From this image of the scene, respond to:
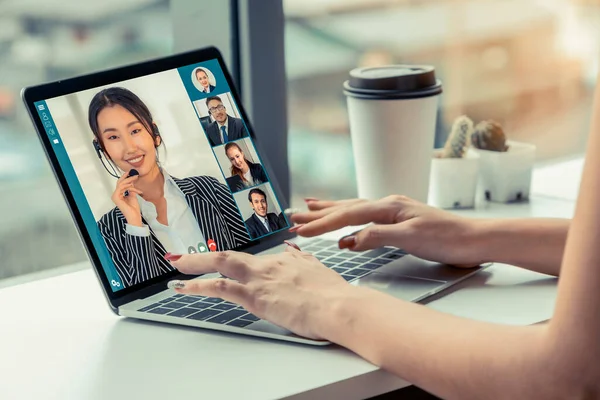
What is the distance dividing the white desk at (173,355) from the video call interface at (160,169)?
10cm

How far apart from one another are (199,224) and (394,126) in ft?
1.38

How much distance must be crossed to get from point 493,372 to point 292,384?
188 millimetres

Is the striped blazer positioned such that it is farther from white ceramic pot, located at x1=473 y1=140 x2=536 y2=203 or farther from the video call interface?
white ceramic pot, located at x1=473 y1=140 x2=536 y2=203

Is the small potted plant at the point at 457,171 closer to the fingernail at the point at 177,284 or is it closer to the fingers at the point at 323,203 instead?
the fingers at the point at 323,203

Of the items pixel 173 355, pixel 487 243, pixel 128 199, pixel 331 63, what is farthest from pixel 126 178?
pixel 331 63

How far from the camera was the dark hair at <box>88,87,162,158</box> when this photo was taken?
1114 millimetres

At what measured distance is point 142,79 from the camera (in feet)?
3.86

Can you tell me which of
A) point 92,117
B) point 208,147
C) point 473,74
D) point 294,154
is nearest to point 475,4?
point 473,74

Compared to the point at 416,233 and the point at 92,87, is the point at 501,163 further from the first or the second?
the point at 92,87

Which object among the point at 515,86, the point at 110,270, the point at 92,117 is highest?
the point at 92,117

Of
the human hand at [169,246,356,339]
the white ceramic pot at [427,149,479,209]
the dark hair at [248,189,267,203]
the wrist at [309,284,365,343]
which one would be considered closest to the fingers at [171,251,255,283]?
the human hand at [169,246,356,339]

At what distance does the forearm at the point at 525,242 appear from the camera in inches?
44.4

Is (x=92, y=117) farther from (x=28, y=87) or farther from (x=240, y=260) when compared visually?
(x=240, y=260)

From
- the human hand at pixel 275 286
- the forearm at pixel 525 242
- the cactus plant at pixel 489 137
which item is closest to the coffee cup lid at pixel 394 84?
the cactus plant at pixel 489 137
